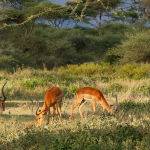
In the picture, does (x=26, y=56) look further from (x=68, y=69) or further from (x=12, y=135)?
(x=12, y=135)

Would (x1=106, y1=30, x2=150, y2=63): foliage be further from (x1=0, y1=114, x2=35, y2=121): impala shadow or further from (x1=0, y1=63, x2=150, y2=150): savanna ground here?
(x1=0, y1=114, x2=35, y2=121): impala shadow

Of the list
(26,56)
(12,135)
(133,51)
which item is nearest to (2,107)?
(12,135)

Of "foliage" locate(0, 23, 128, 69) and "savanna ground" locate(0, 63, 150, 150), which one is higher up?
"savanna ground" locate(0, 63, 150, 150)

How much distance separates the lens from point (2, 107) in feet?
46.2

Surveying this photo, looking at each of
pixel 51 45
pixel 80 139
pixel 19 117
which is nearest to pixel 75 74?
pixel 51 45

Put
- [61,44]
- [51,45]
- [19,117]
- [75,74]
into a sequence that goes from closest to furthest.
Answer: [19,117]
[75,74]
[61,44]
[51,45]

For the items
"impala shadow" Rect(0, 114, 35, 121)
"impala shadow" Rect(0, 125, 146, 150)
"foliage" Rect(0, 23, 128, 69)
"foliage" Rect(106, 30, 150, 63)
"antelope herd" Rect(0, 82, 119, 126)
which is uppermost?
"impala shadow" Rect(0, 125, 146, 150)

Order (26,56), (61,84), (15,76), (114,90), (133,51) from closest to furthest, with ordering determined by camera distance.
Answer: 1. (114,90)
2. (61,84)
3. (15,76)
4. (133,51)
5. (26,56)

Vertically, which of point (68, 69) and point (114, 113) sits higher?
point (114, 113)

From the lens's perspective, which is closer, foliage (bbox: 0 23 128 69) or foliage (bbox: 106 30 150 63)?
foliage (bbox: 106 30 150 63)

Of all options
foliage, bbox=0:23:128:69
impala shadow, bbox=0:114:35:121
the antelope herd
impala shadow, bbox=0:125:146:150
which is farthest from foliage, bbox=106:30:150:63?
impala shadow, bbox=0:125:146:150

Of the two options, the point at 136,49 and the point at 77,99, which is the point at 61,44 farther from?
the point at 77,99

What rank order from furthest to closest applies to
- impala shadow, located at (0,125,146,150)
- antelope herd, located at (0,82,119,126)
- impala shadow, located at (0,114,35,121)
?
1. antelope herd, located at (0,82,119,126)
2. impala shadow, located at (0,114,35,121)
3. impala shadow, located at (0,125,146,150)

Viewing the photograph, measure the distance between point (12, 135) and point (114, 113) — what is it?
351 cm
